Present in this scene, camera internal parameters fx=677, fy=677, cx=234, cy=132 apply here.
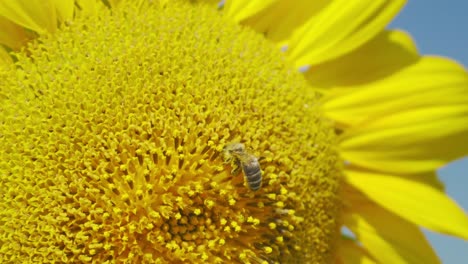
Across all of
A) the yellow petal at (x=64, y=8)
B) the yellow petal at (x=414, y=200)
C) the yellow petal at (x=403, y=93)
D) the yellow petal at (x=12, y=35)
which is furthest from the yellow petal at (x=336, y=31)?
the yellow petal at (x=12, y=35)

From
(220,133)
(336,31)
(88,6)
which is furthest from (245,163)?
(336,31)

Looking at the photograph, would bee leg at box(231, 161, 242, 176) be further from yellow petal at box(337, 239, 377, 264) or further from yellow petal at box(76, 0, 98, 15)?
yellow petal at box(337, 239, 377, 264)

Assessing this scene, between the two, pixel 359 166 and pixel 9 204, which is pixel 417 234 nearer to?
pixel 359 166

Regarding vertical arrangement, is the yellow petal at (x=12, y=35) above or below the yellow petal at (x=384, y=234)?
above

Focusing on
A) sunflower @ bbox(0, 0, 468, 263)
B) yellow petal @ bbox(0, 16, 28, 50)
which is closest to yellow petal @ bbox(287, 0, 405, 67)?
sunflower @ bbox(0, 0, 468, 263)

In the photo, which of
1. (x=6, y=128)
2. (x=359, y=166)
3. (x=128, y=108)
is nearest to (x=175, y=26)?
(x=128, y=108)

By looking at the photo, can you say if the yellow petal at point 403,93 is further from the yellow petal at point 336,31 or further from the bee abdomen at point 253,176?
the bee abdomen at point 253,176

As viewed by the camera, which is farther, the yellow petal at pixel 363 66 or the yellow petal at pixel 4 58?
the yellow petal at pixel 363 66

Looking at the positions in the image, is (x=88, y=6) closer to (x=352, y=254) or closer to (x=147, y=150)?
(x=147, y=150)
